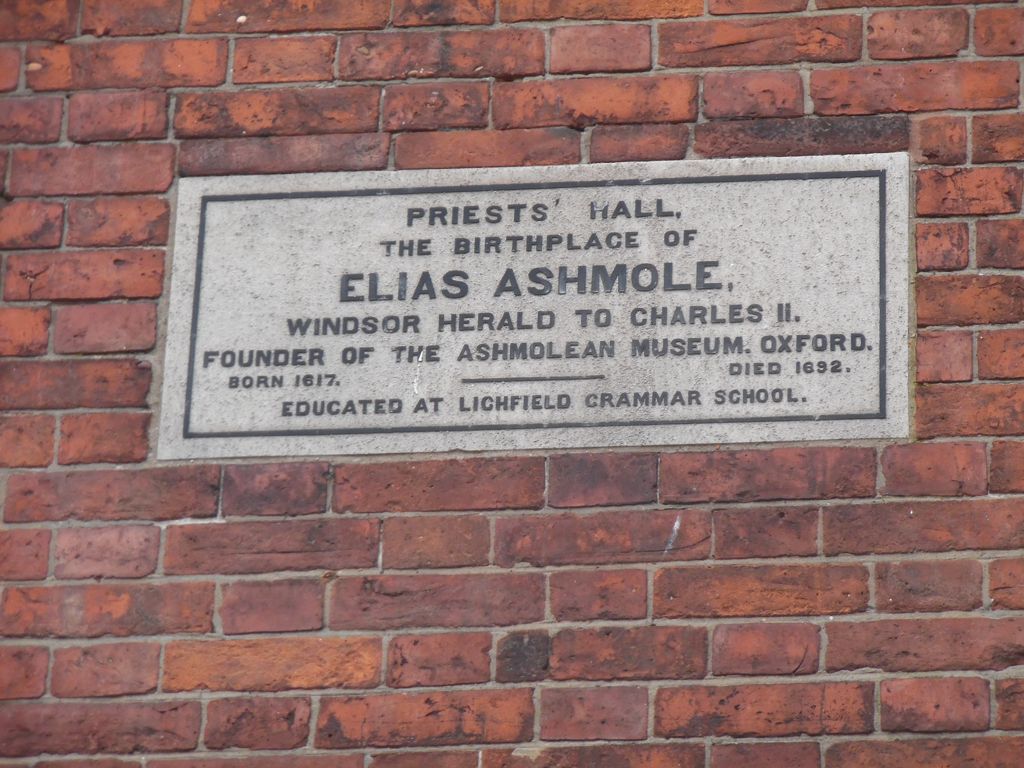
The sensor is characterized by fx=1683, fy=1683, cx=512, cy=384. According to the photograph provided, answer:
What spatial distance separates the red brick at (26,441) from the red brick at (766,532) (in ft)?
3.91

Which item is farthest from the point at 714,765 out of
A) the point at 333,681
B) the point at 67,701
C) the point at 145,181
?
the point at 145,181

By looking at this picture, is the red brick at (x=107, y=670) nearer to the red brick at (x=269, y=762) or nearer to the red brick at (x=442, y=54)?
the red brick at (x=269, y=762)

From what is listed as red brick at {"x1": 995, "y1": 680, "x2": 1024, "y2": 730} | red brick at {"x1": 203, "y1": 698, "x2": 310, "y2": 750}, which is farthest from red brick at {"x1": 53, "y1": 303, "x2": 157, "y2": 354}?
red brick at {"x1": 995, "y1": 680, "x2": 1024, "y2": 730}

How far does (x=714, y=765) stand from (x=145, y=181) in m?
1.48

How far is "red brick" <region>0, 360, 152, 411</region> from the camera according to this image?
3016mm

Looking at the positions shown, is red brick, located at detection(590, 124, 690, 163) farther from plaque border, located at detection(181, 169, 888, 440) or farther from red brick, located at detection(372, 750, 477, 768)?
red brick, located at detection(372, 750, 477, 768)

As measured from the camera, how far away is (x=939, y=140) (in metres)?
3.01

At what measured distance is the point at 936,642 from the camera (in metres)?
2.75

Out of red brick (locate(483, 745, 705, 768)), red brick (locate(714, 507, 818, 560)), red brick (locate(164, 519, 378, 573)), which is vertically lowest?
red brick (locate(483, 745, 705, 768))

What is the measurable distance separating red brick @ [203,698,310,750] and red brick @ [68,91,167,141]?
42.6 inches

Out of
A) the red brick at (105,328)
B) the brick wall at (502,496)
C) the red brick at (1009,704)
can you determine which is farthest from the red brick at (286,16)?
the red brick at (1009,704)

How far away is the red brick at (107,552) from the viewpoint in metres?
2.91

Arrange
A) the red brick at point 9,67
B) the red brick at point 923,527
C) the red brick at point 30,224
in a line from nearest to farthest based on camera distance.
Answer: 1. the red brick at point 923,527
2. the red brick at point 30,224
3. the red brick at point 9,67

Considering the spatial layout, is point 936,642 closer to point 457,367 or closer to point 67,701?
point 457,367
